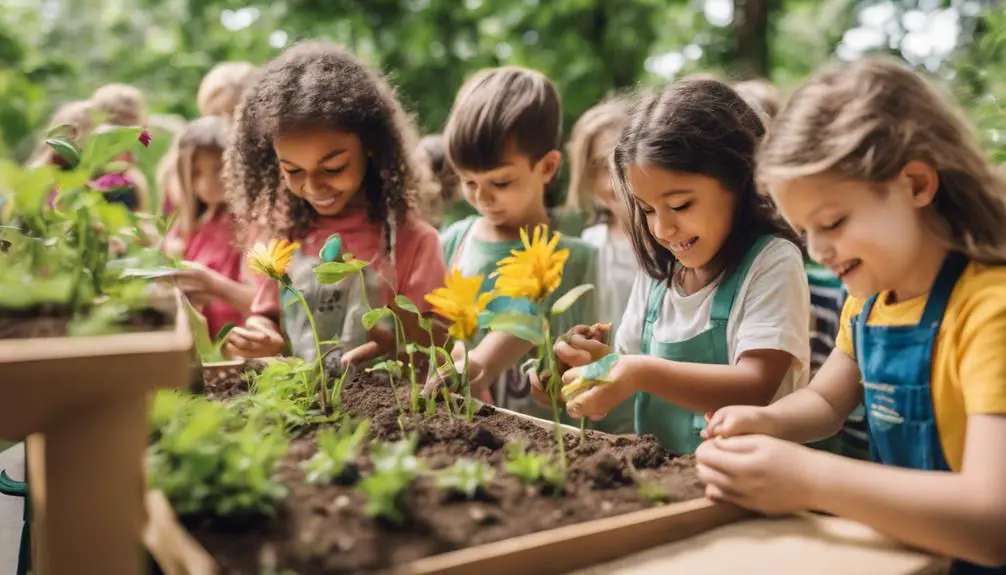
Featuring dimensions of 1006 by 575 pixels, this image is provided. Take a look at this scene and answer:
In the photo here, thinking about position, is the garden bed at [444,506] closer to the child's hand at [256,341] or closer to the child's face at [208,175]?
the child's hand at [256,341]

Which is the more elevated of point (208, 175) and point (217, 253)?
point (208, 175)

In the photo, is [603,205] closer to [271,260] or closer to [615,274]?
[615,274]

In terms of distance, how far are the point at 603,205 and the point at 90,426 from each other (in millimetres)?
2118

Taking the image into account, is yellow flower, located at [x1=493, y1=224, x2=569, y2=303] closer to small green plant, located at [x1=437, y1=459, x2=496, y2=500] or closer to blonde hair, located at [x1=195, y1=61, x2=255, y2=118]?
small green plant, located at [x1=437, y1=459, x2=496, y2=500]

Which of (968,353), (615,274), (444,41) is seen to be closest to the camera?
(968,353)

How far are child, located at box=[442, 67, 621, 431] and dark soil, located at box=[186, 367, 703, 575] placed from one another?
2.29 ft

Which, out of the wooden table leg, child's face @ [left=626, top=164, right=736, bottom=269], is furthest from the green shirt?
the wooden table leg

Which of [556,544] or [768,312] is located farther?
[768,312]

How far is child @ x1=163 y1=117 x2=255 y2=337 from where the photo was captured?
9.25 ft

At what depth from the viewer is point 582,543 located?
92cm

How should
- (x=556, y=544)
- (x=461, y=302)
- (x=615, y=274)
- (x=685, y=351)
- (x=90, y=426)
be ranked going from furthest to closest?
(x=615, y=274) → (x=685, y=351) → (x=461, y=302) → (x=556, y=544) → (x=90, y=426)

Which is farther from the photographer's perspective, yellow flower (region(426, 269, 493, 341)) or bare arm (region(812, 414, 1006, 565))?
yellow flower (region(426, 269, 493, 341))

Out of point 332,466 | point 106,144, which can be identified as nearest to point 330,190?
point 106,144

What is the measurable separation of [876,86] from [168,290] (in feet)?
3.46
